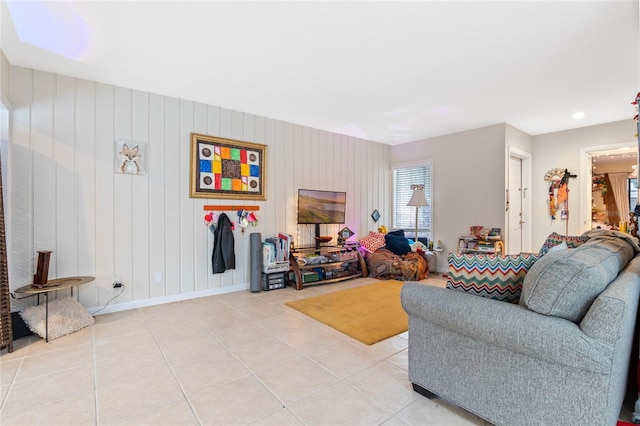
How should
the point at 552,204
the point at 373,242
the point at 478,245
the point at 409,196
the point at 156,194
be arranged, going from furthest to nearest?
the point at 409,196 → the point at 373,242 → the point at 552,204 → the point at 478,245 → the point at 156,194

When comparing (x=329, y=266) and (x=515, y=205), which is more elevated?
(x=515, y=205)

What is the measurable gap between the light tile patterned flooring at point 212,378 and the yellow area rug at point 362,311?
0.14m

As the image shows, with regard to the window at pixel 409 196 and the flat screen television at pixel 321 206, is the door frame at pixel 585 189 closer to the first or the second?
the window at pixel 409 196

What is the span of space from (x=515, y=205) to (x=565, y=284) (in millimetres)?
4616

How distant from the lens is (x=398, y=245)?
17.5ft

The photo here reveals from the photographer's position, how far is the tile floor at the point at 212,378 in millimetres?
1679

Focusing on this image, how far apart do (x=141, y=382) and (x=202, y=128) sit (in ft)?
9.99

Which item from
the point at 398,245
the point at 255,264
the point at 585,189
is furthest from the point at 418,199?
the point at 255,264

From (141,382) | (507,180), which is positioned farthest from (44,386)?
(507,180)

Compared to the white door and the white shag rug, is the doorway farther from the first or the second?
the white shag rug

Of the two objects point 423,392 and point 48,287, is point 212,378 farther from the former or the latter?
point 48,287

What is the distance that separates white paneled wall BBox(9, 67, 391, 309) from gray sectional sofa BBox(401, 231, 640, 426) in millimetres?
3172

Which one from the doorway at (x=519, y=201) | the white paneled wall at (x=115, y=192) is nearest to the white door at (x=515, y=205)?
the doorway at (x=519, y=201)

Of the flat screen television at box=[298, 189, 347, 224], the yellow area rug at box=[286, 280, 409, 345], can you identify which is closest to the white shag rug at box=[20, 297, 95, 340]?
the yellow area rug at box=[286, 280, 409, 345]
